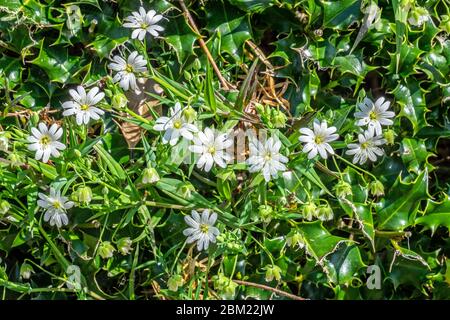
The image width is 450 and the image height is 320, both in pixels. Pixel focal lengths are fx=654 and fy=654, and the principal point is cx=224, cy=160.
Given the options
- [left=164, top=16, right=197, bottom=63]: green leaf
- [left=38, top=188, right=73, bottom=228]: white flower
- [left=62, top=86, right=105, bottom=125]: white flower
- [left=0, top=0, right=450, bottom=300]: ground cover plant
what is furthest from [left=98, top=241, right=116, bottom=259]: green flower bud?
[left=164, top=16, right=197, bottom=63]: green leaf

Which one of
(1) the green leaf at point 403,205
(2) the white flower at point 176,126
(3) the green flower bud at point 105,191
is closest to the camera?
(2) the white flower at point 176,126

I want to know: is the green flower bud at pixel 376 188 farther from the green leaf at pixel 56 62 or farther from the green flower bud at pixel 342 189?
the green leaf at pixel 56 62

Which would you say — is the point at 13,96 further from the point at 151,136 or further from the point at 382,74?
the point at 382,74

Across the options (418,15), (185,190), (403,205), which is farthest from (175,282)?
(418,15)

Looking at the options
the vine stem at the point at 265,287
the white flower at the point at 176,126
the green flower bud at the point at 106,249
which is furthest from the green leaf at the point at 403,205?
the green flower bud at the point at 106,249

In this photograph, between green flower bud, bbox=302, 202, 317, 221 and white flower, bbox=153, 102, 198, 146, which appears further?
green flower bud, bbox=302, 202, 317, 221

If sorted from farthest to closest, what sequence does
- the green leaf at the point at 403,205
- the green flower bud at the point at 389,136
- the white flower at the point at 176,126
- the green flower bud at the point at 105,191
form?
1. the green leaf at the point at 403,205
2. the green flower bud at the point at 389,136
3. the green flower bud at the point at 105,191
4. the white flower at the point at 176,126

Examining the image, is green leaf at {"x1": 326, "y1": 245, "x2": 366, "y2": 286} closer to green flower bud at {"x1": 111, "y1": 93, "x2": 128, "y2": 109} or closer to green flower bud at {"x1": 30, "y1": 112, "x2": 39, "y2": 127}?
green flower bud at {"x1": 111, "y1": 93, "x2": 128, "y2": 109}

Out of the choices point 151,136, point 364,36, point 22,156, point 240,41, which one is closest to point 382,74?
point 364,36
